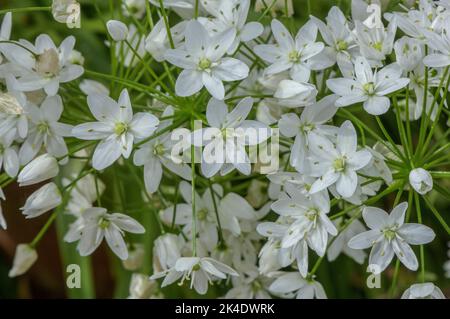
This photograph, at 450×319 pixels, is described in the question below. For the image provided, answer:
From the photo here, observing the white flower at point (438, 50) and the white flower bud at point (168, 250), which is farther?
the white flower bud at point (168, 250)

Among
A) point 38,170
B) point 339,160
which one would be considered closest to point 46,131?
point 38,170

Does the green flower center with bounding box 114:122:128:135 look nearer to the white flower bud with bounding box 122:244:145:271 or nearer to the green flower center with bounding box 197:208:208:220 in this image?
the green flower center with bounding box 197:208:208:220

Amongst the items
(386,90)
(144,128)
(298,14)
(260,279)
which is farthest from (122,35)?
(298,14)

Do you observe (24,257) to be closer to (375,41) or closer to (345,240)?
(345,240)

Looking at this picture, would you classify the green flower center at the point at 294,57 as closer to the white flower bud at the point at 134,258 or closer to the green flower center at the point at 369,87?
the green flower center at the point at 369,87

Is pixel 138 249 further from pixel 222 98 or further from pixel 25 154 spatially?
pixel 222 98

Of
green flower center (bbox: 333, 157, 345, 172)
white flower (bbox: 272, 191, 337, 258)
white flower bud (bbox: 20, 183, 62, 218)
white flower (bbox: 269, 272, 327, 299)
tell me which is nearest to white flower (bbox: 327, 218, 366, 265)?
white flower (bbox: 269, 272, 327, 299)

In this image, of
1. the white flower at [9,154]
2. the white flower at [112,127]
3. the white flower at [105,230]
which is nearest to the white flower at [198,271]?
the white flower at [105,230]
